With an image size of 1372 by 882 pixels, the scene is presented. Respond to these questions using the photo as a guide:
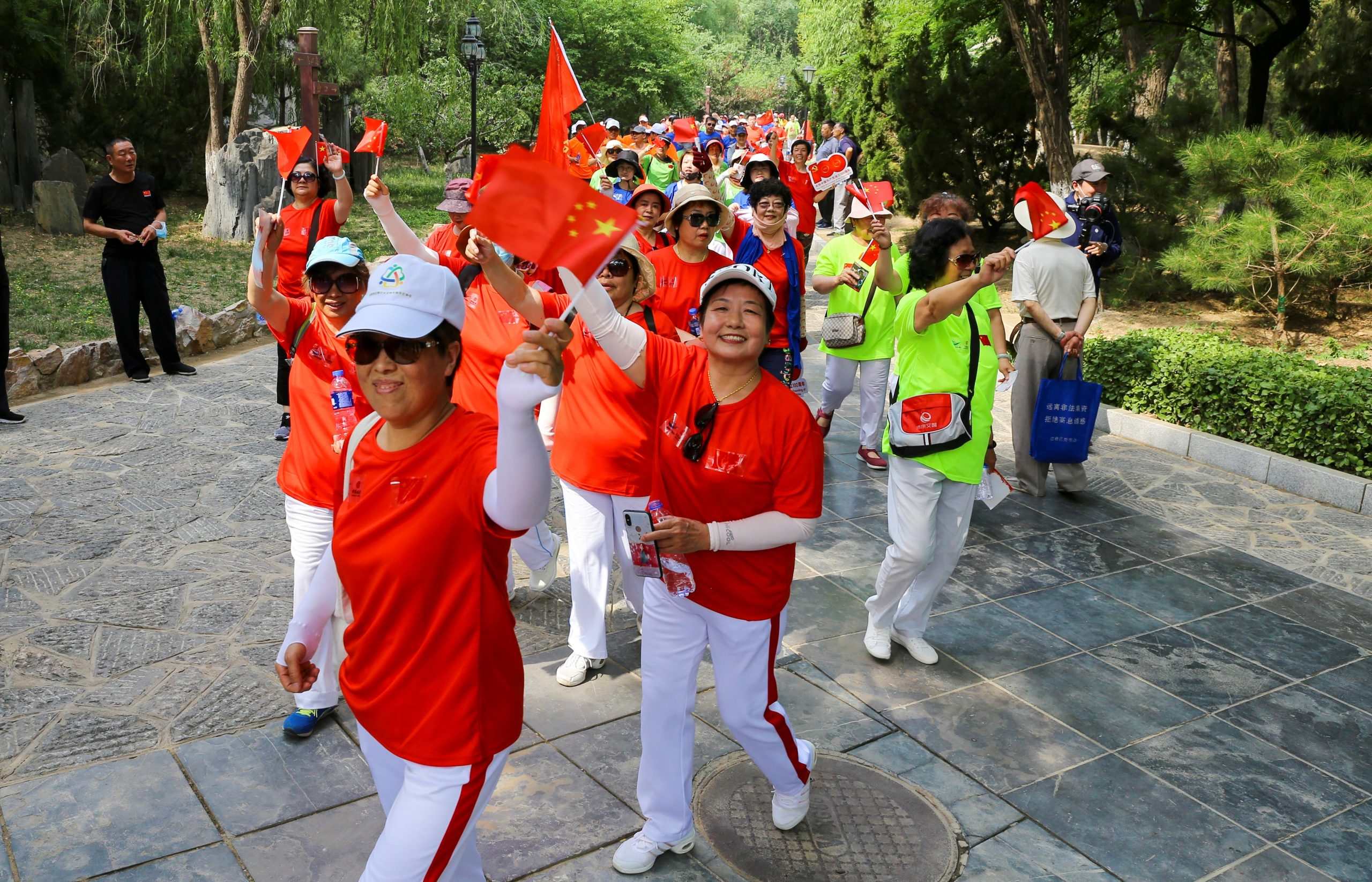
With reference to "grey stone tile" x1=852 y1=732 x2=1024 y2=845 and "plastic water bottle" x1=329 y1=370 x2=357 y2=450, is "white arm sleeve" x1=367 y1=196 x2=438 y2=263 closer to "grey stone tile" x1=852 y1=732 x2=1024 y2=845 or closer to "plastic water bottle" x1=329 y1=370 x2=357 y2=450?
"plastic water bottle" x1=329 y1=370 x2=357 y2=450

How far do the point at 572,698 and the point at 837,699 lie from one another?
3.83ft

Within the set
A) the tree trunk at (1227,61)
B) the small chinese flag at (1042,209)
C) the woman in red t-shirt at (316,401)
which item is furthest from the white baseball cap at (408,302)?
the tree trunk at (1227,61)

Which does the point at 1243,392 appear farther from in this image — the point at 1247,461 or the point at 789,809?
the point at 789,809

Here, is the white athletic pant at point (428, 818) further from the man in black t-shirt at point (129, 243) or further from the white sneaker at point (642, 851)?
the man in black t-shirt at point (129, 243)

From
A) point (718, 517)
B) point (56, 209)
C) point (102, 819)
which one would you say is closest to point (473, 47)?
point (56, 209)

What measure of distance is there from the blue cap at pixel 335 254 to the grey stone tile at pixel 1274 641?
454cm

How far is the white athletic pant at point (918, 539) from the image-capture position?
516cm

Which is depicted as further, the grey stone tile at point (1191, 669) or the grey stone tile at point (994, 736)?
the grey stone tile at point (1191, 669)

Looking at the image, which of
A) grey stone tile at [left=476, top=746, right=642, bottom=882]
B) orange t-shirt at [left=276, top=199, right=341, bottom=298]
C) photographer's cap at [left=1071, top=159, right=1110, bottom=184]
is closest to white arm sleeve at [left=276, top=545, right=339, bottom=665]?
grey stone tile at [left=476, top=746, right=642, bottom=882]

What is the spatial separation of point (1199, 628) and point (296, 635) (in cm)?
484

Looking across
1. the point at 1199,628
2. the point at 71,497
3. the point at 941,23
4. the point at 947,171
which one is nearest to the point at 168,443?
the point at 71,497

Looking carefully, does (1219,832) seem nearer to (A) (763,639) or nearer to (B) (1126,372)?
(A) (763,639)

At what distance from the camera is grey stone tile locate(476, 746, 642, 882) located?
3779 millimetres

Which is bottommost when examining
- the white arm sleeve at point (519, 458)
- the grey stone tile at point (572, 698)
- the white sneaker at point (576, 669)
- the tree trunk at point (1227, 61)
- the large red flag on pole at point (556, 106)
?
the grey stone tile at point (572, 698)
